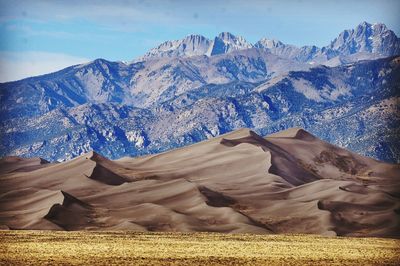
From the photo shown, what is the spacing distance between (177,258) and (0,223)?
376 ft

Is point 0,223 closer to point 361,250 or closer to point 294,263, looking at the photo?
point 361,250

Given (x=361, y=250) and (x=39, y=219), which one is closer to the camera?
(x=361, y=250)

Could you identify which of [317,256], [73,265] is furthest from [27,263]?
[317,256]

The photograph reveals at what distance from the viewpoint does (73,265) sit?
255 ft

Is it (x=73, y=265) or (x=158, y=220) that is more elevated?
(x=73, y=265)

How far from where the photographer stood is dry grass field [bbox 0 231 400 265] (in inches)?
3327

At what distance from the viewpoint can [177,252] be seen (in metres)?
96.9

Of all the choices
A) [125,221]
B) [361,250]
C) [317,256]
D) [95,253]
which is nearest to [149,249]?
[95,253]

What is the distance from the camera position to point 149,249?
10106 centimetres

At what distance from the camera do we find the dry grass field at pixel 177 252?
84500 millimetres

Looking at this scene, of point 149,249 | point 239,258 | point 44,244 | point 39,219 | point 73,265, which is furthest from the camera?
point 39,219

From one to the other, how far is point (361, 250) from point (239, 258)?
24016mm

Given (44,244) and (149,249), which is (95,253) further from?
(44,244)

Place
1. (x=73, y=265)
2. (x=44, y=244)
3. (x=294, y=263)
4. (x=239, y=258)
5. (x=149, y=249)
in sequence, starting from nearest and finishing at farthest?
1. (x=73, y=265)
2. (x=294, y=263)
3. (x=239, y=258)
4. (x=149, y=249)
5. (x=44, y=244)
